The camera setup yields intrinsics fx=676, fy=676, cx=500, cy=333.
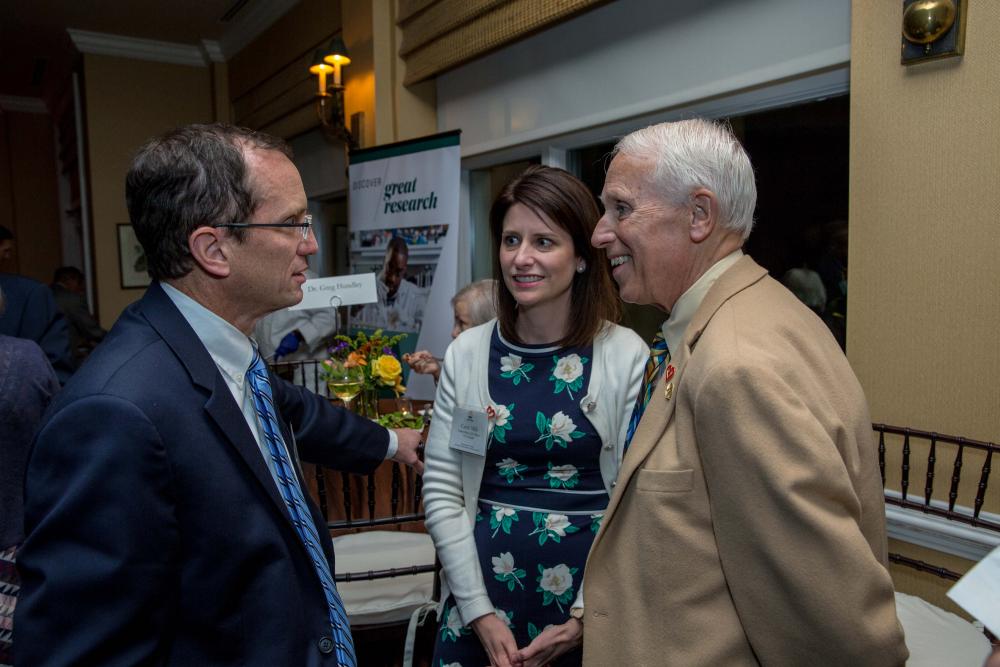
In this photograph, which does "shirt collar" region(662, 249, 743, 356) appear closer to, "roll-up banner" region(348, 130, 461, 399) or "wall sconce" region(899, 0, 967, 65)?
"wall sconce" region(899, 0, 967, 65)

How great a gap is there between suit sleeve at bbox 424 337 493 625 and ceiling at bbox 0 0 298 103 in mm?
5270

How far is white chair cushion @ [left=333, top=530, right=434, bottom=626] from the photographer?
1.83 m

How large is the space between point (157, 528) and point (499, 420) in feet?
2.32

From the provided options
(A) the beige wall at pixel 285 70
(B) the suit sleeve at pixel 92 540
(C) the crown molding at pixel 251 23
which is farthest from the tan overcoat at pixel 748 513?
(C) the crown molding at pixel 251 23

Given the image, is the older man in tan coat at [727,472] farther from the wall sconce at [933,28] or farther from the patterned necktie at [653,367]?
the wall sconce at [933,28]

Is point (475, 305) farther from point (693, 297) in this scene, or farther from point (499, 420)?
point (693, 297)

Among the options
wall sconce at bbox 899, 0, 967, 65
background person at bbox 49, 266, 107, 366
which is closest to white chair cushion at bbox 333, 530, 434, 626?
wall sconce at bbox 899, 0, 967, 65

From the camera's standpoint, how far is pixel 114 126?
689 cm

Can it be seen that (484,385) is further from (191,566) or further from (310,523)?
(191,566)

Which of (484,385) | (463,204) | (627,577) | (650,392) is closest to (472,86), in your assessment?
(463,204)

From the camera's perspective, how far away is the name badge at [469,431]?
1370mm

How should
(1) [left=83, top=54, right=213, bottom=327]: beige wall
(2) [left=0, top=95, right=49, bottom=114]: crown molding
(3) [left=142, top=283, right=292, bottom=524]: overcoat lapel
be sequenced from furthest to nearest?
(2) [left=0, top=95, right=49, bottom=114]: crown molding, (1) [left=83, top=54, right=213, bottom=327]: beige wall, (3) [left=142, top=283, right=292, bottom=524]: overcoat lapel

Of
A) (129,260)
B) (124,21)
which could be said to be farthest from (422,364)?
(124,21)

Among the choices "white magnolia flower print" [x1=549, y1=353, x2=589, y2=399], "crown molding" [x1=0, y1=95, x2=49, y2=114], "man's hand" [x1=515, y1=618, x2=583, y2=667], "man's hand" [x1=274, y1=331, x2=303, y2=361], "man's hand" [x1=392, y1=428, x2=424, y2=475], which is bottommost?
"man's hand" [x1=515, y1=618, x2=583, y2=667]
